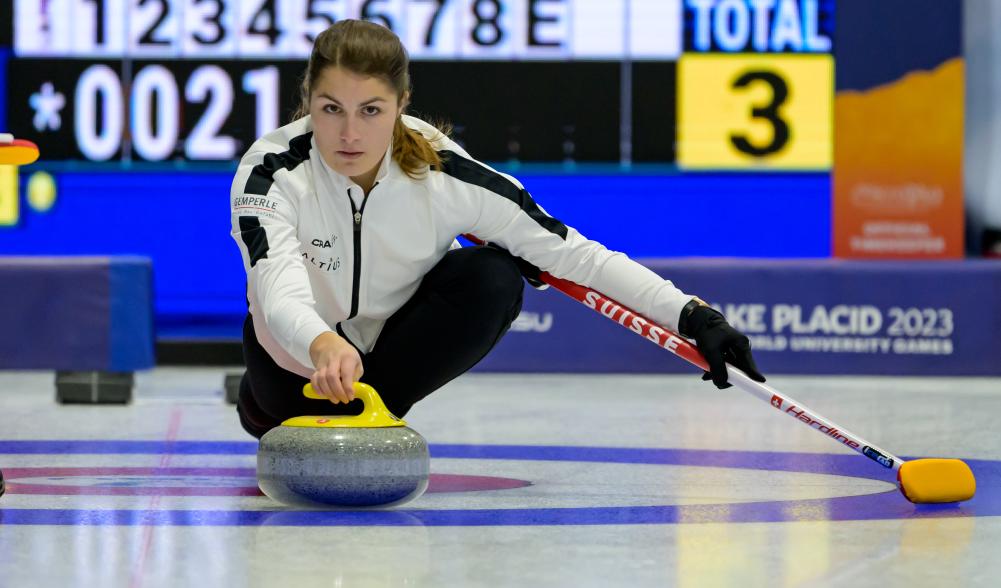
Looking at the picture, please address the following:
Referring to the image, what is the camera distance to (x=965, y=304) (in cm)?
616

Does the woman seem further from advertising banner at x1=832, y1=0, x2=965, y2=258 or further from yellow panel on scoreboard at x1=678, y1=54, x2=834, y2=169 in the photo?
yellow panel on scoreboard at x1=678, y1=54, x2=834, y2=169

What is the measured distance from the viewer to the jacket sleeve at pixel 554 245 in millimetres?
3000

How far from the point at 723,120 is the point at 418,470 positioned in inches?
207

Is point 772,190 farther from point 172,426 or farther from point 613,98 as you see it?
point 172,426

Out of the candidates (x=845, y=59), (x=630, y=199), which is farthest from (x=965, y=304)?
(x=630, y=199)

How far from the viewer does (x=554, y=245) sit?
9.95 feet

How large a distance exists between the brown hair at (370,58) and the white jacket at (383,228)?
0.10 feet

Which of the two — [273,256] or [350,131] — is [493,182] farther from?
[273,256]

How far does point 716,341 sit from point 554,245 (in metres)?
0.37

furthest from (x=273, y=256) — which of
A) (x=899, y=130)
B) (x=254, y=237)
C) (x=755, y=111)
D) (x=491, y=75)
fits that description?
(x=755, y=111)

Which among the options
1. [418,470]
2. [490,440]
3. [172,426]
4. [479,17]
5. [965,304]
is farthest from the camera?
[479,17]

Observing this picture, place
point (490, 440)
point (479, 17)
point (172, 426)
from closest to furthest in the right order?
point (490, 440) < point (172, 426) < point (479, 17)

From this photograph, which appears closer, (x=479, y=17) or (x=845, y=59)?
(x=845, y=59)

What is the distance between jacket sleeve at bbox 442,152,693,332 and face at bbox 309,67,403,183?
214 millimetres
